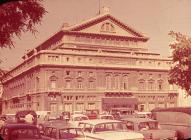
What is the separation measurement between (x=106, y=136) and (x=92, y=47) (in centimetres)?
2045

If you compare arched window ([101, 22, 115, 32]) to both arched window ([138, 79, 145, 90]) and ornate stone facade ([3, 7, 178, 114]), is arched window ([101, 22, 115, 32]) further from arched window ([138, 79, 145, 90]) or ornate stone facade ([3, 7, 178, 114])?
arched window ([138, 79, 145, 90])

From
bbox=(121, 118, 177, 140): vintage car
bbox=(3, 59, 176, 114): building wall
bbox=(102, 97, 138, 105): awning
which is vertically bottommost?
bbox=(121, 118, 177, 140): vintage car

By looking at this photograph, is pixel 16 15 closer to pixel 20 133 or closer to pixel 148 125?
pixel 20 133

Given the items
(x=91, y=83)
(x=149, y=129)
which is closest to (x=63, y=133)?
(x=149, y=129)

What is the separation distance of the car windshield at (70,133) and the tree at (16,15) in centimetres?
306

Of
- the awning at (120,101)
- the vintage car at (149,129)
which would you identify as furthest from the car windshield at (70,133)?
the awning at (120,101)

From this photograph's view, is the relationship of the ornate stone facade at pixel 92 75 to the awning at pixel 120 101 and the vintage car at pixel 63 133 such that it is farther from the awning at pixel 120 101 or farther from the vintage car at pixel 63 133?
the vintage car at pixel 63 133

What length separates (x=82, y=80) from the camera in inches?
1406

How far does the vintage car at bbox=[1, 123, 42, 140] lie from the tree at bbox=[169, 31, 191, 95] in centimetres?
1040

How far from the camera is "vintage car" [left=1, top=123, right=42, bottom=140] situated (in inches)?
374

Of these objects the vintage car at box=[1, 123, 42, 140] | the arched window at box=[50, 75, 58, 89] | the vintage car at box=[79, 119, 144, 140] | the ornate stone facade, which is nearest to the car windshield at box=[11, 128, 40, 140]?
the vintage car at box=[1, 123, 42, 140]

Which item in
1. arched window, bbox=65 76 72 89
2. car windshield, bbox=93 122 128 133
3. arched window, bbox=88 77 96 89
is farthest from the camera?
arched window, bbox=88 77 96 89

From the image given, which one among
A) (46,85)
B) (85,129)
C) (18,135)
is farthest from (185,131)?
(46,85)

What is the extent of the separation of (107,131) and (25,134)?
2557mm
